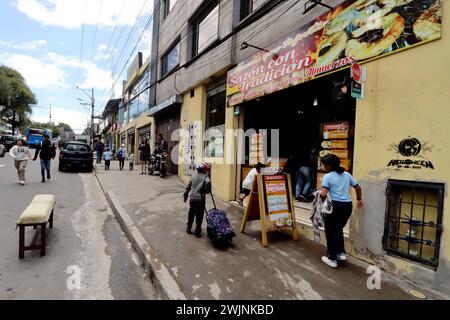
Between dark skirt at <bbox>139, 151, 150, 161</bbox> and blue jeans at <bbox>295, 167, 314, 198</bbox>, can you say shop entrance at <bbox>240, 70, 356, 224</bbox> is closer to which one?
blue jeans at <bbox>295, 167, 314, 198</bbox>

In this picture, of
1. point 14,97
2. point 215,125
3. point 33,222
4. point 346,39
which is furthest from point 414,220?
point 14,97

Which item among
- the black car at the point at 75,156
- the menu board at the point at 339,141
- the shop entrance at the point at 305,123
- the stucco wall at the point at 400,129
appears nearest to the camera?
the stucco wall at the point at 400,129

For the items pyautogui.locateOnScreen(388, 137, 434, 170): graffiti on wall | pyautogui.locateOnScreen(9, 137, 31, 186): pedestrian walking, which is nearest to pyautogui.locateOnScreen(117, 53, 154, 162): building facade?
pyautogui.locateOnScreen(9, 137, 31, 186): pedestrian walking

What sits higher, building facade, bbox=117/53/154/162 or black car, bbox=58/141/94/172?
building facade, bbox=117/53/154/162

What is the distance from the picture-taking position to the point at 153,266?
3.61m

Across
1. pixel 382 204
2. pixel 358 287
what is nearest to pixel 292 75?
pixel 382 204

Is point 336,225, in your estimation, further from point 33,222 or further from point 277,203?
point 33,222

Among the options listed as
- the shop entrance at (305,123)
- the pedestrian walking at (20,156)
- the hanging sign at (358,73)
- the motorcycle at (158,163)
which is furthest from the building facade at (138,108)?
the hanging sign at (358,73)

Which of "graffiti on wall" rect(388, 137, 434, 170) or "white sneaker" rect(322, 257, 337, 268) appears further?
"white sneaker" rect(322, 257, 337, 268)

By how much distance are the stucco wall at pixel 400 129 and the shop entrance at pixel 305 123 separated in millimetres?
1674

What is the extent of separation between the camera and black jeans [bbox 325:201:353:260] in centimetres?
375

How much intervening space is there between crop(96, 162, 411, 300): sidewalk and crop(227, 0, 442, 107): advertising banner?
321cm

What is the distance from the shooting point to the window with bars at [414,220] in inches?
130

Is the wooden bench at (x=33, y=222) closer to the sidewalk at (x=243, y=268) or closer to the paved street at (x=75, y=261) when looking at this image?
the paved street at (x=75, y=261)
